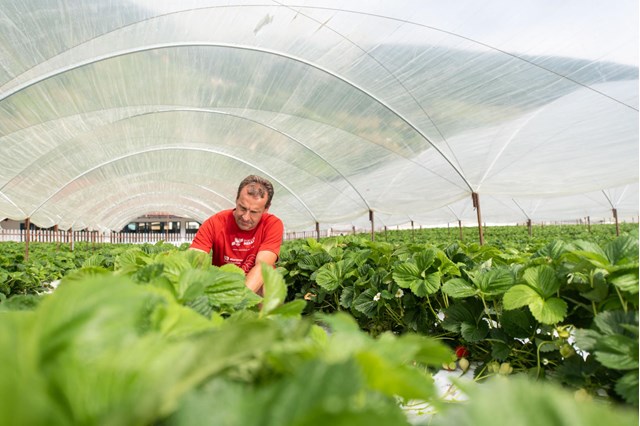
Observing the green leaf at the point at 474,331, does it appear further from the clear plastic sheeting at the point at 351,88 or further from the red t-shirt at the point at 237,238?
the clear plastic sheeting at the point at 351,88

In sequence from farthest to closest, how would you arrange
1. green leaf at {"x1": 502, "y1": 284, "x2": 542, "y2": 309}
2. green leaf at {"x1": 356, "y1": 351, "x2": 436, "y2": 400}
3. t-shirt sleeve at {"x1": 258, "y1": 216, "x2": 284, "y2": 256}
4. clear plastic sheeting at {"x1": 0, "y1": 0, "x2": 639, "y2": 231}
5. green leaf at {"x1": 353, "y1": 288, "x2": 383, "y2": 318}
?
1. clear plastic sheeting at {"x1": 0, "y1": 0, "x2": 639, "y2": 231}
2. t-shirt sleeve at {"x1": 258, "y1": 216, "x2": 284, "y2": 256}
3. green leaf at {"x1": 353, "y1": 288, "x2": 383, "y2": 318}
4. green leaf at {"x1": 502, "y1": 284, "x2": 542, "y2": 309}
5. green leaf at {"x1": 356, "y1": 351, "x2": 436, "y2": 400}

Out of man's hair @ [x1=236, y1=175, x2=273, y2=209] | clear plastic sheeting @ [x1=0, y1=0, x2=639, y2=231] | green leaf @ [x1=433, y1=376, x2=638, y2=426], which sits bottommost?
green leaf @ [x1=433, y1=376, x2=638, y2=426]

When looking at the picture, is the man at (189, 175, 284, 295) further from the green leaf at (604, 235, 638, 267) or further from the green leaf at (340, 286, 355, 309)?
the green leaf at (604, 235, 638, 267)

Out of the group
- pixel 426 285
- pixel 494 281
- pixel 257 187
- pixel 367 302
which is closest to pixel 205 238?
pixel 257 187

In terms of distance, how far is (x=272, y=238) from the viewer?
314 centimetres

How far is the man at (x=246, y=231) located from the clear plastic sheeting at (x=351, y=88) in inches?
132

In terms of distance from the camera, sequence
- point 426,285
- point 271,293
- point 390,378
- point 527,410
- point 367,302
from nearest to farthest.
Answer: point 527,410
point 390,378
point 271,293
point 426,285
point 367,302

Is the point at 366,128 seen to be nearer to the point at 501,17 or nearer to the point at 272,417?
the point at 501,17

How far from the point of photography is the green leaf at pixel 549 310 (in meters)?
1.43

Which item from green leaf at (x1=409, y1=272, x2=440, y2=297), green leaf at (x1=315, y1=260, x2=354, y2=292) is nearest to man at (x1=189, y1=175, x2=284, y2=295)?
green leaf at (x1=315, y1=260, x2=354, y2=292)

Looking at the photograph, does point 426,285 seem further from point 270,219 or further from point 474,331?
point 270,219

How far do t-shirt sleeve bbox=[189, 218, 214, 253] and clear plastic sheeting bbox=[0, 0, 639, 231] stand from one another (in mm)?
3535

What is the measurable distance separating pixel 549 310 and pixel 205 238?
8.22 ft

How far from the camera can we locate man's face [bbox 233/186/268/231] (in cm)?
296
